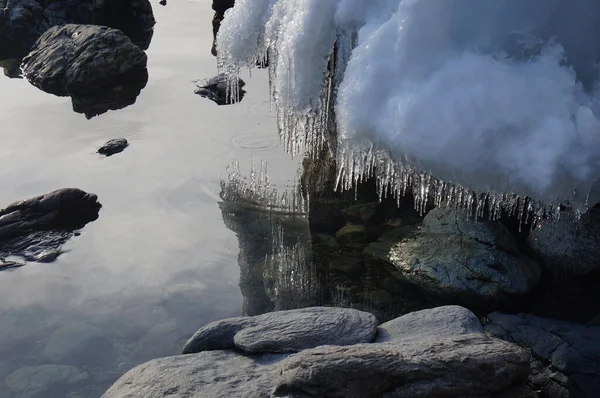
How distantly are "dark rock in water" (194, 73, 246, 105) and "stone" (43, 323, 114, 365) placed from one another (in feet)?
22.7

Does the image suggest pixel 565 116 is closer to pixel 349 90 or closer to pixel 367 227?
pixel 349 90

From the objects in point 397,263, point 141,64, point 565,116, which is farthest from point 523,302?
point 141,64

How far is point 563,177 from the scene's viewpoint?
4.88 metres

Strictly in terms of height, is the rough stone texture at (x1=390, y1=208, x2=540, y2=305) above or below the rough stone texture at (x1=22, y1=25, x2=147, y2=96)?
below

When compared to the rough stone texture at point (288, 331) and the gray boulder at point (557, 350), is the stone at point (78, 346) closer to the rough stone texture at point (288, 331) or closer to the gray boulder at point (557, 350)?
the rough stone texture at point (288, 331)

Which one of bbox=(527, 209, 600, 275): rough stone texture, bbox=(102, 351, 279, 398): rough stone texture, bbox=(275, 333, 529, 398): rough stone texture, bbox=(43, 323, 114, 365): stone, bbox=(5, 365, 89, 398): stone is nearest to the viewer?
bbox=(275, 333, 529, 398): rough stone texture

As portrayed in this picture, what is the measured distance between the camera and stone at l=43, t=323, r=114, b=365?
655 cm

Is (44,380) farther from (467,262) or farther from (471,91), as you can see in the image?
(471,91)

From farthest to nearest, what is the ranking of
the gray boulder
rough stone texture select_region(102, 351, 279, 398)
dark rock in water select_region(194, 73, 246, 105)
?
dark rock in water select_region(194, 73, 246, 105), the gray boulder, rough stone texture select_region(102, 351, 279, 398)

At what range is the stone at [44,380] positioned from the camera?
20.1ft

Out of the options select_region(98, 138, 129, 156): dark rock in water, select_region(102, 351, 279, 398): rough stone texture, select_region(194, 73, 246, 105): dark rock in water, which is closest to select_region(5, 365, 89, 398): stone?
select_region(102, 351, 279, 398): rough stone texture

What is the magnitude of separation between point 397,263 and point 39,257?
4.04 m

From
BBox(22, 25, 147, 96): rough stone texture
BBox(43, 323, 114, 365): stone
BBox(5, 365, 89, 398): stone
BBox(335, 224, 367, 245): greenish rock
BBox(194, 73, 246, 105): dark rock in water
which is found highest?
BBox(22, 25, 147, 96): rough stone texture

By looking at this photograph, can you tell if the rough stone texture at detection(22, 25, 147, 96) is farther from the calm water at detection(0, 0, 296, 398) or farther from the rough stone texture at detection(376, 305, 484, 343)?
the rough stone texture at detection(376, 305, 484, 343)
